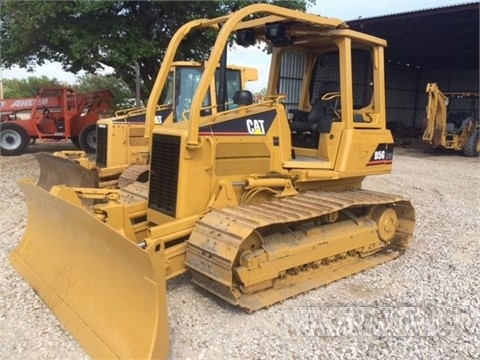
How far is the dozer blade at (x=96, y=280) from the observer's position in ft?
10.2

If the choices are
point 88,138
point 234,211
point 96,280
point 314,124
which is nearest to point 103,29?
point 88,138

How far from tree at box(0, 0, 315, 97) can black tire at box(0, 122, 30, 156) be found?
1989 mm

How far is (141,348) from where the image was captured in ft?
10.0

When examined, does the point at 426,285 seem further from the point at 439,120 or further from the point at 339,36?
the point at 439,120

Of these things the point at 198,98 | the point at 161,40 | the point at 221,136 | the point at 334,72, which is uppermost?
the point at 161,40

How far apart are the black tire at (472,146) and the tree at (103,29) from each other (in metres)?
8.65

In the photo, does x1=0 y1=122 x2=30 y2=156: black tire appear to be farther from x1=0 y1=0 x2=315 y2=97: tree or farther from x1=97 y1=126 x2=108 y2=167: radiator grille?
x1=97 y1=126 x2=108 y2=167: radiator grille

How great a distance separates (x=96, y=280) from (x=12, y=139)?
11589 millimetres

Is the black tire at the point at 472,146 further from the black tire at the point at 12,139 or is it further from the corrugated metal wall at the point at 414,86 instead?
the black tire at the point at 12,139

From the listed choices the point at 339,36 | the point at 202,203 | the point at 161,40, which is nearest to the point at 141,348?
the point at 202,203

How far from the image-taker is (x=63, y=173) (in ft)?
21.9

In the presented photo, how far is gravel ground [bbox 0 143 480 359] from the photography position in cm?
348

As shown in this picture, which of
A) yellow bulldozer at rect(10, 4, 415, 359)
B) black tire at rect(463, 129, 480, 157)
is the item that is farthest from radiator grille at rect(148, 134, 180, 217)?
black tire at rect(463, 129, 480, 157)

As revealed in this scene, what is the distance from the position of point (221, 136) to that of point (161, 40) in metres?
8.49
